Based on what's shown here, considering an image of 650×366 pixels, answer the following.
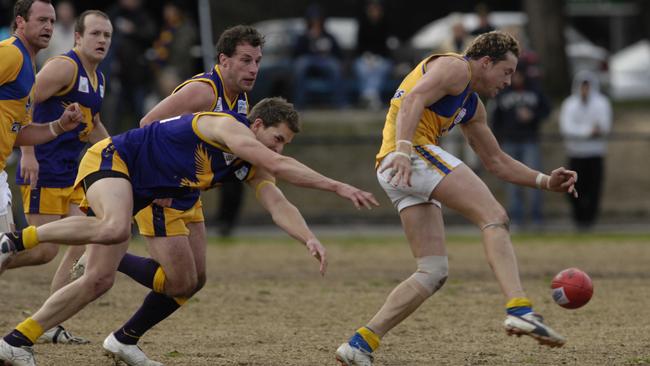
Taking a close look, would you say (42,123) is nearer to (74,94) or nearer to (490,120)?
(74,94)

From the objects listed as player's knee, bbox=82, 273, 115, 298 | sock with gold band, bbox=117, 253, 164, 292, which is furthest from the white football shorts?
player's knee, bbox=82, 273, 115, 298

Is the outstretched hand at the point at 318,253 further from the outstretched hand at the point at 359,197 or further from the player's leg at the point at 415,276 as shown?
the player's leg at the point at 415,276

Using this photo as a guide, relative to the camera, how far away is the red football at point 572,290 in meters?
7.74

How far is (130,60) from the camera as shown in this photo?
18641 mm

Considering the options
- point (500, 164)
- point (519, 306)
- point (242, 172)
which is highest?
point (242, 172)

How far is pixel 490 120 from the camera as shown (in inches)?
746

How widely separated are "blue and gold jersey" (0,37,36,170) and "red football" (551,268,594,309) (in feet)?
12.5

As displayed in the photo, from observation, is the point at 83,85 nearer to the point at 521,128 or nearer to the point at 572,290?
the point at 572,290

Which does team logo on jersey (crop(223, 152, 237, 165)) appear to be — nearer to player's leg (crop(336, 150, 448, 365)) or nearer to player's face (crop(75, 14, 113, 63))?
player's leg (crop(336, 150, 448, 365))

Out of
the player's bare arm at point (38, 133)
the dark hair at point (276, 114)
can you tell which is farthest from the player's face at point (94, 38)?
the dark hair at point (276, 114)

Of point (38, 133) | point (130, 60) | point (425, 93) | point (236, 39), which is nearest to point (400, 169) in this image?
point (425, 93)

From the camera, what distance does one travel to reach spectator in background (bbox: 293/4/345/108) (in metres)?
22.0

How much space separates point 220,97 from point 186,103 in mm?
242

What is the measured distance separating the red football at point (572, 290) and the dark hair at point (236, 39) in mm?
2542
